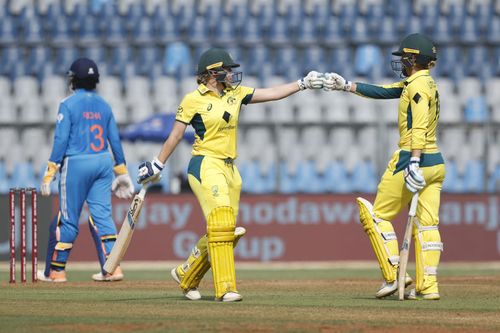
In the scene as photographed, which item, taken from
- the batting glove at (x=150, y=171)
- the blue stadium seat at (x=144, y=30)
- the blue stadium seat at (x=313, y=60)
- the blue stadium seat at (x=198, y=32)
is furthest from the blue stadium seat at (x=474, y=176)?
the batting glove at (x=150, y=171)

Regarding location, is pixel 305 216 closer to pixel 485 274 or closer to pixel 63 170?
pixel 485 274

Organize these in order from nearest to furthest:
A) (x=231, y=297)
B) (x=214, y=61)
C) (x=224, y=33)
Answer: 1. (x=231, y=297)
2. (x=214, y=61)
3. (x=224, y=33)

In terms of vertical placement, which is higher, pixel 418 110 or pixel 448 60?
pixel 448 60

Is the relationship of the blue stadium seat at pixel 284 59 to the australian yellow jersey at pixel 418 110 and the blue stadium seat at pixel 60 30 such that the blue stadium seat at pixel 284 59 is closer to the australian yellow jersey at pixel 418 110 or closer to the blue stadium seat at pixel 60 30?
the blue stadium seat at pixel 60 30

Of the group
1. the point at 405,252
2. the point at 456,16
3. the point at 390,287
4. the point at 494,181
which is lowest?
the point at 390,287

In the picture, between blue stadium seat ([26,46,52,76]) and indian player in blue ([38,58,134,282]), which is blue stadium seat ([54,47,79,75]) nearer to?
blue stadium seat ([26,46,52,76])

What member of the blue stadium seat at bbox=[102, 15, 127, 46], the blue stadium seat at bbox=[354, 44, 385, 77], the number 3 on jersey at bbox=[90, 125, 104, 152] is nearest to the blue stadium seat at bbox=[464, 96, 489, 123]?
the blue stadium seat at bbox=[354, 44, 385, 77]

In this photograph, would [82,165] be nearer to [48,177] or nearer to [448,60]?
[48,177]

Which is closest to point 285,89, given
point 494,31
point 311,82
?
point 311,82

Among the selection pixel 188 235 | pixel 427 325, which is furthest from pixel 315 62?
pixel 427 325

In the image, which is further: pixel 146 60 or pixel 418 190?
pixel 146 60

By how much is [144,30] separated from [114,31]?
596mm

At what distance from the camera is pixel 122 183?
12.3 meters

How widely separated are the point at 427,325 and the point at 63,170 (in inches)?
205
